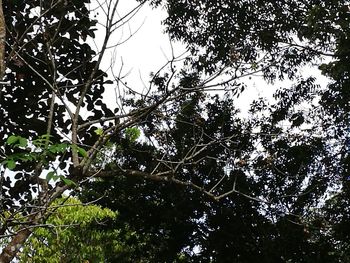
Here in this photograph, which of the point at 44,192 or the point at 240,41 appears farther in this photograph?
the point at 240,41

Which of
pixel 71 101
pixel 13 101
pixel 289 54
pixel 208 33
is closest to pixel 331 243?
pixel 289 54

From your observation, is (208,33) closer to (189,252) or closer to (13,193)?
(189,252)

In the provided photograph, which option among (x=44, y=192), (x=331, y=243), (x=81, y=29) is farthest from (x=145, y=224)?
(x=44, y=192)

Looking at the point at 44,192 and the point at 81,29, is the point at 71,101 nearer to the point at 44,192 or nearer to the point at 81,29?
the point at 81,29

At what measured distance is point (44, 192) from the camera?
12.0 feet

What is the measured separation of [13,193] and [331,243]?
6.04 m

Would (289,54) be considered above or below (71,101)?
above

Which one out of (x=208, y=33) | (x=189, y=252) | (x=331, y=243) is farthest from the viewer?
(x=189, y=252)

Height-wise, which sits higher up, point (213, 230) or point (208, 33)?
point (208, 33)

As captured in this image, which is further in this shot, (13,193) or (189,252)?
(189,252)

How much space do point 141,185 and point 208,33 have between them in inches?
146

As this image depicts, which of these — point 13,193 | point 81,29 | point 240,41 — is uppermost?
point 240,41

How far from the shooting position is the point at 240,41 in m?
8.73

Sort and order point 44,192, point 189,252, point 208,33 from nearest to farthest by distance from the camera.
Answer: point 44,192
point 208,33
point 189,252
